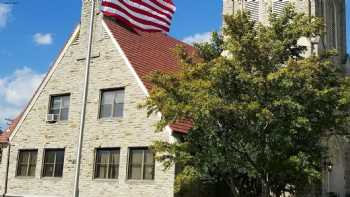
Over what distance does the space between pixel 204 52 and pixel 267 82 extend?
341cm

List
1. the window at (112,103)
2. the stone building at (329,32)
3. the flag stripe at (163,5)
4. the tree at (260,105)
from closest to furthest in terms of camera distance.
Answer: the tree at (260,105), the flag stripe at (163,5), the window at (112,103), the stone building at (329,32)

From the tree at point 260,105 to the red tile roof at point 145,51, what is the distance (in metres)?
4.65

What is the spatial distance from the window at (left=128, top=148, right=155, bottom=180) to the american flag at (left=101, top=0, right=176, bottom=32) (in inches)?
210

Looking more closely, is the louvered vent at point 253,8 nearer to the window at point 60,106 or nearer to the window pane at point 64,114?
the window at point 60,106

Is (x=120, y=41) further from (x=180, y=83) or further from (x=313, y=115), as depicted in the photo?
(x=313, y=115)

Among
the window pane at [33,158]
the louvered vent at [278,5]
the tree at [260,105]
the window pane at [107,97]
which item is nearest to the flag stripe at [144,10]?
the tree at [260,105]

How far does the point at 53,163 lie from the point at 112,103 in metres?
4.40

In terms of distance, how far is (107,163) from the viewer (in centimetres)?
2269

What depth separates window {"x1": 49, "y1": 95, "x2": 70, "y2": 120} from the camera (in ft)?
82.1

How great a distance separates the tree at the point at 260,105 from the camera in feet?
50.2

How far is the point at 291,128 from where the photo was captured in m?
15.4

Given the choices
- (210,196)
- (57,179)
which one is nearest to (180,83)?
(210,196)

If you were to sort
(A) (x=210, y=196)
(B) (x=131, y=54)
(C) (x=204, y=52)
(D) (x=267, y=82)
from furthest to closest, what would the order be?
(B) (x=131, y=54) → (A) (x=210, y=196) → (C) (x=204, y=52) → (D) (x=267, y=82)

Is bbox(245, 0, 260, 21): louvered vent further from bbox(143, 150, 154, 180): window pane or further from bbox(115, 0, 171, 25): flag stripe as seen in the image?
bbox(143, 150, 154, 180): window pane
